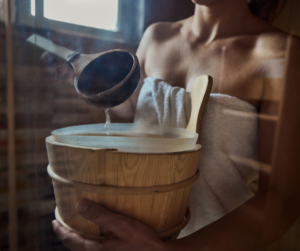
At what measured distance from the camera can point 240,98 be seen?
1.53 ft

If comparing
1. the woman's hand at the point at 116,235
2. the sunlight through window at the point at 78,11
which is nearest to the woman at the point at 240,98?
the woman's hand at the point at 116,235

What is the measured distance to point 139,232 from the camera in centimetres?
35

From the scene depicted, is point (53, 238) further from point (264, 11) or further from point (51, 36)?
point (264, 11)

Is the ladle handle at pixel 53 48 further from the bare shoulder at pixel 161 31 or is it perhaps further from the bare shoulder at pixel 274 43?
the bare shoulder at pixel 274 43

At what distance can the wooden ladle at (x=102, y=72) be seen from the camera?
48 cm

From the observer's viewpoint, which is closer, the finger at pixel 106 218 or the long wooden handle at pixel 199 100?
the finger at pixel 106 218

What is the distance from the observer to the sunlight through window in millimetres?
424

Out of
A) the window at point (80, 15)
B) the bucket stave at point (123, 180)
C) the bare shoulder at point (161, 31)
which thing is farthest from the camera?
the bare shoulder at point (161, 31)

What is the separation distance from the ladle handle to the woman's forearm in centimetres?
42

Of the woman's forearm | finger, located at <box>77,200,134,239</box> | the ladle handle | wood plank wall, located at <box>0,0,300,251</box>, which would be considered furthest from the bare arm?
the ladle handle

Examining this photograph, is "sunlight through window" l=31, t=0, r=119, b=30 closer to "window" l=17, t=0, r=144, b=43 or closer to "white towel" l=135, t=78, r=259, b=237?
"window" l=17, t=0, r=144, b=43

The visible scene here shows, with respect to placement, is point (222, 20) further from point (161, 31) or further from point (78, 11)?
point (78, 11)

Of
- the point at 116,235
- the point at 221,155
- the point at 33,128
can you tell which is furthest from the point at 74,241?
the point at 221,155

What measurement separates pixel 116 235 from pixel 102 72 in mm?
319
